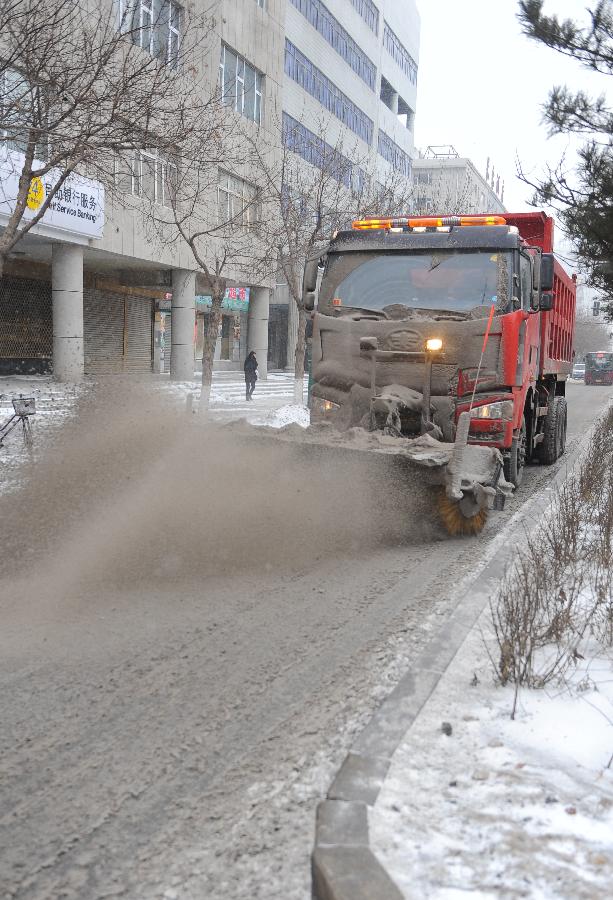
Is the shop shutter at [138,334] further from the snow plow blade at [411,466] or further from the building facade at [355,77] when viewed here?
the snow plow blade at [411,466]

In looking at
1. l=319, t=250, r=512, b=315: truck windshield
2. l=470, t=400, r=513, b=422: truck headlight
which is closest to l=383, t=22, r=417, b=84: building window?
l=319, t=250, r=512, b=315: truck windshield

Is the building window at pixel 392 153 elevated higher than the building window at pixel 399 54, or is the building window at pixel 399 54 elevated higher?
the building window at pixel 399 54

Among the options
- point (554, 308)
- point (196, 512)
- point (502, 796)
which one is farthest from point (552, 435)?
point (502, 796)

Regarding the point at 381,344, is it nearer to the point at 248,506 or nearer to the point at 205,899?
the point at 248,506

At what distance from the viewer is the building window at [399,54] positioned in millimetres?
52406

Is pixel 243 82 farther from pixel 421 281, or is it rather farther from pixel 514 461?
pixel 514 461

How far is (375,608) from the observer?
534cm

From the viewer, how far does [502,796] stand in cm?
→ 285

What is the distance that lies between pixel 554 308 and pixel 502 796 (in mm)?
9817

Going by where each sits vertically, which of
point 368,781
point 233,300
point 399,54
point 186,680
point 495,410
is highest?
point 399,54

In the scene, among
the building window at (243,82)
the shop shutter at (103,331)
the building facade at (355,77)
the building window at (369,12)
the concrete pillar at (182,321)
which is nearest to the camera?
the building window at (243,82)

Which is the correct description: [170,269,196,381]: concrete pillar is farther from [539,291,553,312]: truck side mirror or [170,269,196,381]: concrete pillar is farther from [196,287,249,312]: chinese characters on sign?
[539,291,553,312]: truck side mirror

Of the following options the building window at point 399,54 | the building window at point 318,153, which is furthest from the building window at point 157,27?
the building window at point 399,54

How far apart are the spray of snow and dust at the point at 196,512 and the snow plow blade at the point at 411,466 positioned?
25 mm
